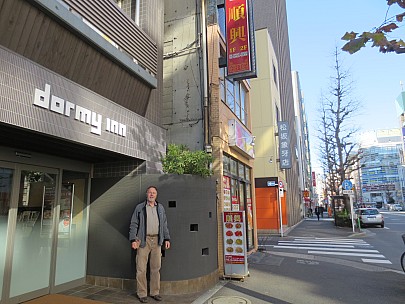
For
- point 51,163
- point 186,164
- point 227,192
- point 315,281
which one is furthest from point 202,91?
point 315,281

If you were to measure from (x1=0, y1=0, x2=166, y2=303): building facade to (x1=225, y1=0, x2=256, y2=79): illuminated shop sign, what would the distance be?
8.40 feet

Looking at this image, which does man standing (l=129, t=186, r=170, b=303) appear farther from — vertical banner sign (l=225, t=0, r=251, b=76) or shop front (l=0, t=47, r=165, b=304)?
vertical banner sign (l=225, t=0, r=251, b=76)

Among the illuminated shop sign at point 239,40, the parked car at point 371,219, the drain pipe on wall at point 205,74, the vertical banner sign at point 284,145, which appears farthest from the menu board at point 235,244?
the parked car at point 371,219

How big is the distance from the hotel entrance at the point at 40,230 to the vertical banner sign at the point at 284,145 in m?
17.0

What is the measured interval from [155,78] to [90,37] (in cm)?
233

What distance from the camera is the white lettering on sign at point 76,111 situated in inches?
170

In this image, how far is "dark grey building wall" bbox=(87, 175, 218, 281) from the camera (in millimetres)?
6105

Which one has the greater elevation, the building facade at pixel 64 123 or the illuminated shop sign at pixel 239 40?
Answer: the illuminated shop sign at pixel 239 40

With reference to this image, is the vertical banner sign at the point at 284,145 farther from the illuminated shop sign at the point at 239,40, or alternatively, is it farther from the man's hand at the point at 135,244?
the man's hand at the point at 135,244

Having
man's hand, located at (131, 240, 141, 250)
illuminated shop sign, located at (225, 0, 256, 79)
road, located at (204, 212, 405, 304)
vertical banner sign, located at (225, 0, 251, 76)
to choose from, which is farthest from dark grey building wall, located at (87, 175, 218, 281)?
vertical banner sign, located at (225, 0, 251, 76)

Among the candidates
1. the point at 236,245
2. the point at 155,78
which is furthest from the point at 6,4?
the point at 236,245

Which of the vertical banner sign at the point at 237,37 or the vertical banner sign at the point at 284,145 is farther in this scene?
the vertical banner sign at the point at 284,145

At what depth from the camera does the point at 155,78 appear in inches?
288

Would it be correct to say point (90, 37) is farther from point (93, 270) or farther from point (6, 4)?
point (93, 270)
